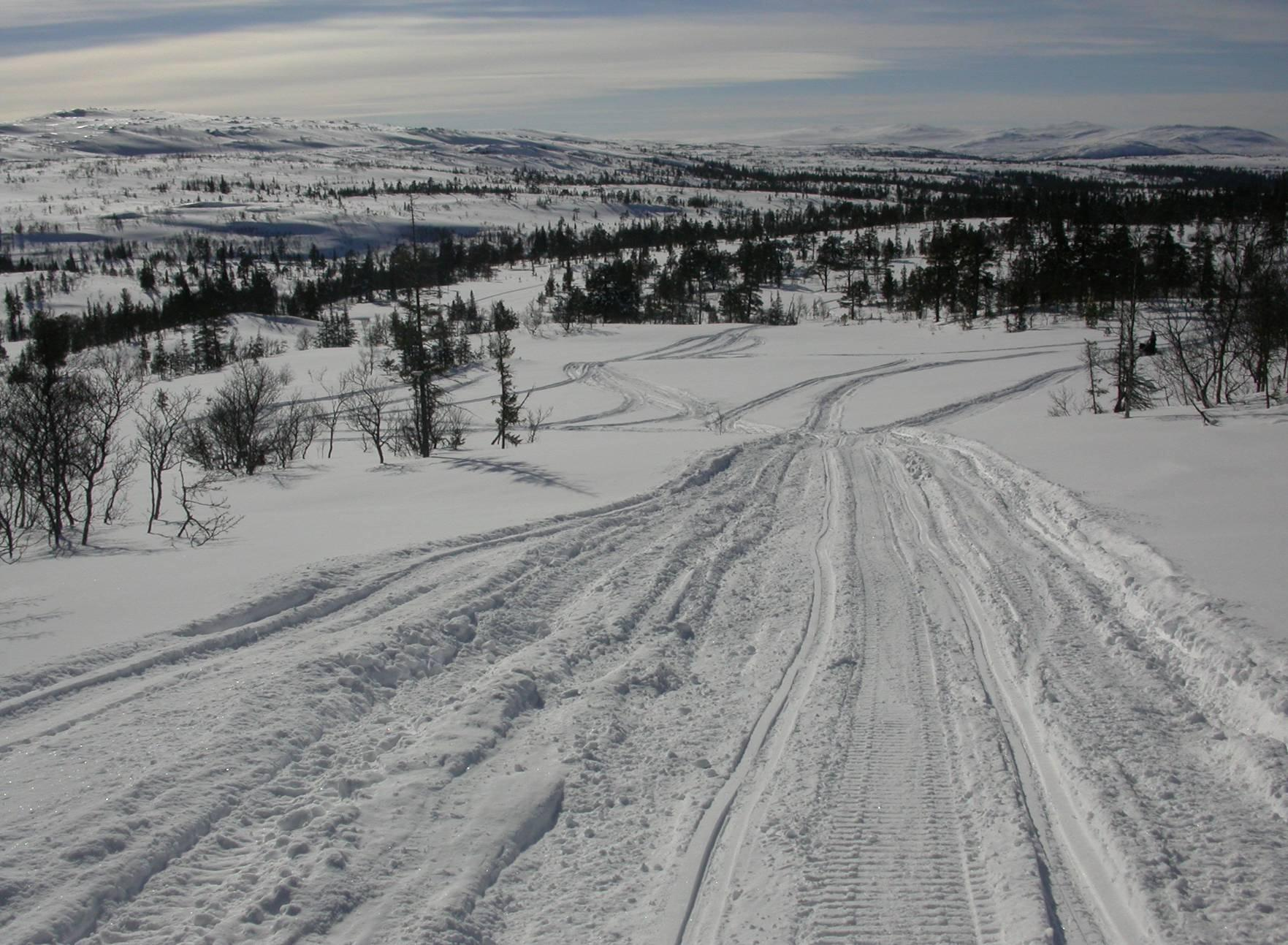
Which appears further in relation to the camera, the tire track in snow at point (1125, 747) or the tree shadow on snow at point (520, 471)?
the tree shadow on snow at point (520, 471)

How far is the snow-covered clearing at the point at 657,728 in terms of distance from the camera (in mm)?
4551

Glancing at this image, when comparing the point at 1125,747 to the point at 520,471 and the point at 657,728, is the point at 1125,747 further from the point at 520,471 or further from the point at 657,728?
the point at 520,471

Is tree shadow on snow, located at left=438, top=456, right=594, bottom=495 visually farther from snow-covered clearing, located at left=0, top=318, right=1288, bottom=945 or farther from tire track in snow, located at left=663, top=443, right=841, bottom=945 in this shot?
tire track in snow, located at left=663, top=443, right=841, bottom=945

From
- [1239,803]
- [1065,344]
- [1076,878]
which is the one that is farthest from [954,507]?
[1065,344]

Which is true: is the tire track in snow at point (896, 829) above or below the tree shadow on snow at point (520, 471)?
below

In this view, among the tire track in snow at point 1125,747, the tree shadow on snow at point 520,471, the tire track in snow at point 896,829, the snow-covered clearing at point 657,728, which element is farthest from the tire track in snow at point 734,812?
the tree shadow on snow at point 520,471

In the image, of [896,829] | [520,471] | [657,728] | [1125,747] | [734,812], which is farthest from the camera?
[520,471]

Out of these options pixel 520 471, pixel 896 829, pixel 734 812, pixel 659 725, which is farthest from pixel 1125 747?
pixel 520 471

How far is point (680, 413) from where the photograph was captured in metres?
36.4

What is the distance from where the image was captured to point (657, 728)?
21.3 feet

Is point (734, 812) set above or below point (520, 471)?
below

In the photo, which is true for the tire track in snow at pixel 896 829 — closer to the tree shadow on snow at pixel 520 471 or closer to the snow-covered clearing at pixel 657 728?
the snow-covered clearing at pixel 657 728

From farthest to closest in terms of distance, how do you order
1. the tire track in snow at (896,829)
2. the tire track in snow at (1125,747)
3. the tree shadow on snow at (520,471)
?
the tree shadow on snow at (520,471) < the tire track in snow at (1125,747) < the tire track in snow at (896,829)

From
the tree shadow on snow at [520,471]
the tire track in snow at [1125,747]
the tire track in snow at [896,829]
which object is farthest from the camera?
the tree shadow on snow at [520,471]
